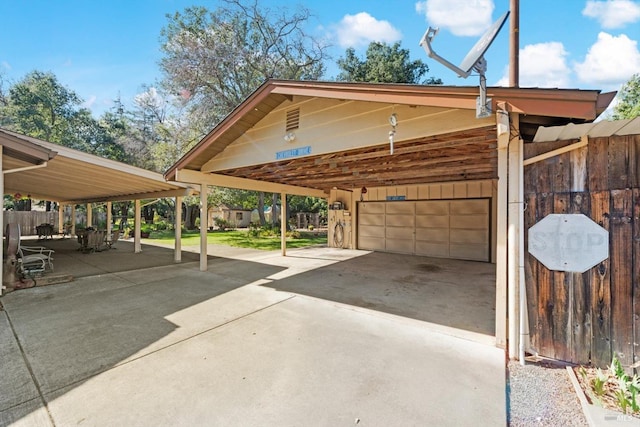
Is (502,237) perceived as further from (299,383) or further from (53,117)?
(53,117)

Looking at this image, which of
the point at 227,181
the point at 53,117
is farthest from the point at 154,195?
the point at 53,117

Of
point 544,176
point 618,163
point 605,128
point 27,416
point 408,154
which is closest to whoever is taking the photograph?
point 27,416

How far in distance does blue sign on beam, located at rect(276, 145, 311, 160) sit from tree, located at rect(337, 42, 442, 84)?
1672cm

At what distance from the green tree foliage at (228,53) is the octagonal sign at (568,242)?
1609 centimetres

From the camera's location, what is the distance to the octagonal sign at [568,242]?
2.62 m

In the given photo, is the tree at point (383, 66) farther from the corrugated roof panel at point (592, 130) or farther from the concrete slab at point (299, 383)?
the concrete slab at point (299, 383)

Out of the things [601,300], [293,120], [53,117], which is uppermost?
[53,117]

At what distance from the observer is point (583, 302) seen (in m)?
2.67

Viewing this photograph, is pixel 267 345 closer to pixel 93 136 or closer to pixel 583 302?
pixel 583 302

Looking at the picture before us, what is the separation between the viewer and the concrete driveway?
2.12 m

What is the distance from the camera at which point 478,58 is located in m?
2.59

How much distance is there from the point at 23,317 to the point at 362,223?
10.2 meters

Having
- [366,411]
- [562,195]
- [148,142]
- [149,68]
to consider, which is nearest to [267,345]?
[366,411]

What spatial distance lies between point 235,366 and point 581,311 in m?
3.49
